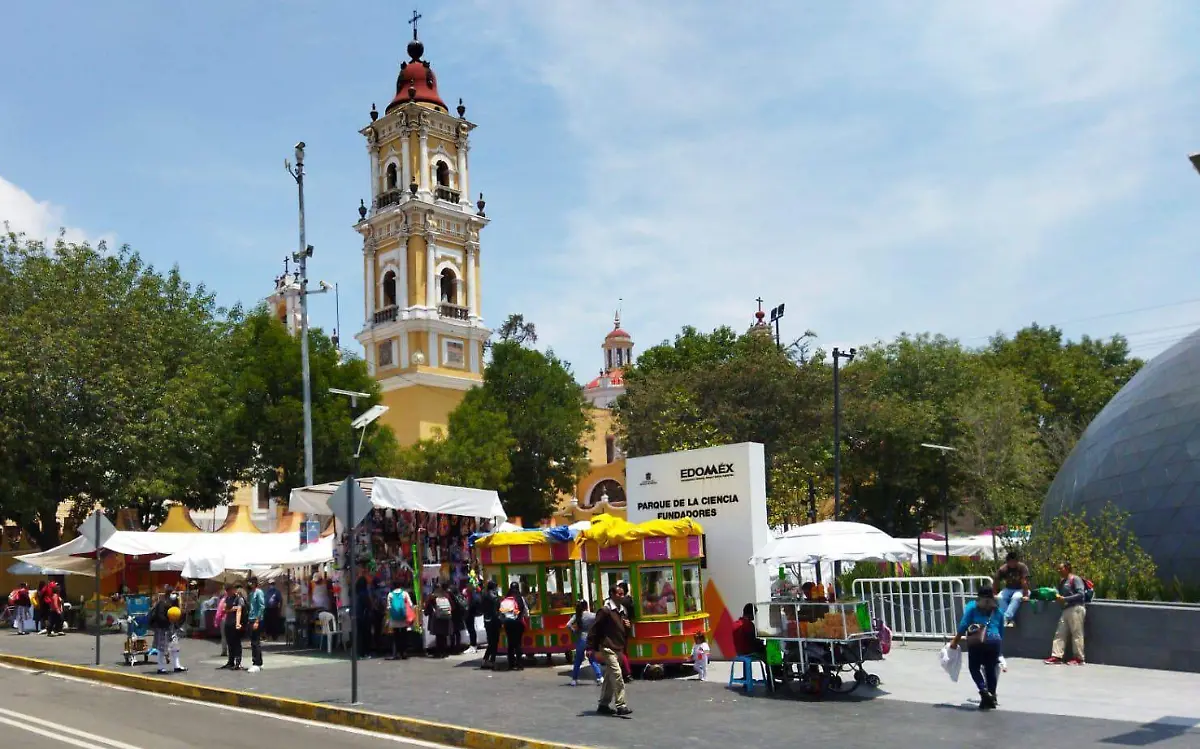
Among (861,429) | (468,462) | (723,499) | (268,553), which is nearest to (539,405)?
(468,462)

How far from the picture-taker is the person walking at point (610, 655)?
12.5 meters

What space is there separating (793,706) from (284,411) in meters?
31.6

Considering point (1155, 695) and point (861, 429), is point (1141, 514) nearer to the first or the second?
point (1155, 695)

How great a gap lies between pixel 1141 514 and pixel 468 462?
107 feet

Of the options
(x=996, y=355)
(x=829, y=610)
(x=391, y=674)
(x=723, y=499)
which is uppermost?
(x=996, y=355)

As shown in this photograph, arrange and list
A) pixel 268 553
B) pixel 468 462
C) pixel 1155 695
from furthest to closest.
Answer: pixel 468 462 → pixel 268 553 → pixel 1155 695

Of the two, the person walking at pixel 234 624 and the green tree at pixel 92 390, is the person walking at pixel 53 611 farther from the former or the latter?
the person walking at pixel 234 624

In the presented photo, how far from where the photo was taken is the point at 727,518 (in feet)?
59.3

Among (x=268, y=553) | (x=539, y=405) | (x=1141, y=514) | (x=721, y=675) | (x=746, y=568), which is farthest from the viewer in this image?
(x=539, y=405)

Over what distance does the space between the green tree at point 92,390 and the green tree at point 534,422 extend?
18.1 meters

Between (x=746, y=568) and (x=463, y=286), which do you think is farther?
(x=463, y=286)

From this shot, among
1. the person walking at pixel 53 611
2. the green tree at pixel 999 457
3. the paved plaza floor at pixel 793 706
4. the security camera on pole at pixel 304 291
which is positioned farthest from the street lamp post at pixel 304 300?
the green tree at pixel 999 457

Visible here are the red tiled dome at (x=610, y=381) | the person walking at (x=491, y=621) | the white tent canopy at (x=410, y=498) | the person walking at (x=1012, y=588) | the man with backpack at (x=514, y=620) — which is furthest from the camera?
the red tiled dome at (x=610, y=381)

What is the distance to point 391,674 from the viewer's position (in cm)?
1769
